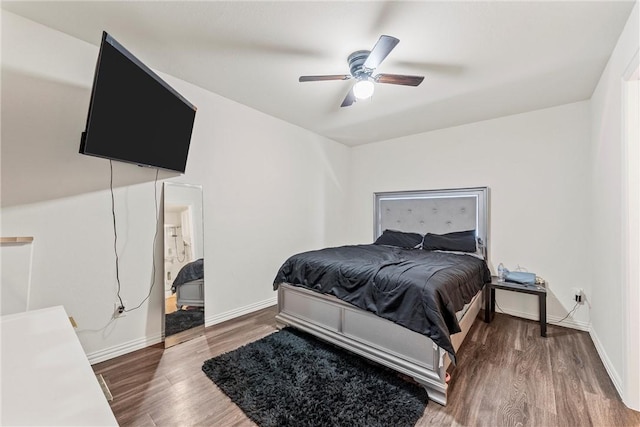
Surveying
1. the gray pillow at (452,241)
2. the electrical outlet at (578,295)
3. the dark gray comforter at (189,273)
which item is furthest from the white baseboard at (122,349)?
the electrical outlet at (578,295)

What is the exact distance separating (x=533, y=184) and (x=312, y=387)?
3.35m

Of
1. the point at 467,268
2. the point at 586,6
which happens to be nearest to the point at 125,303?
the point at 467,268

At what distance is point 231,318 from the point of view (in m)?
A: 3.18

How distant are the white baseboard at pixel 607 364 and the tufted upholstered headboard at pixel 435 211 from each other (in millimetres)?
1227

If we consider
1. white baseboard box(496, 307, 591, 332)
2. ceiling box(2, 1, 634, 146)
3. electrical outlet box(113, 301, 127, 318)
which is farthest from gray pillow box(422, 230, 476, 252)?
electrical outlet box(113, 301, 127, 318)

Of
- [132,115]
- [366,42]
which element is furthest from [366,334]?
[132,115]

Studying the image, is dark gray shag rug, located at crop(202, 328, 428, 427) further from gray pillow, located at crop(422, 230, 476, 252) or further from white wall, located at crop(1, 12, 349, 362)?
gray pillow, located at crop(422, 230, 476, 252)

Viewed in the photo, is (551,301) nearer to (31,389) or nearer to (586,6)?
(586,6)

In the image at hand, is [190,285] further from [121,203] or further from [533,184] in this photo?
[533,184]

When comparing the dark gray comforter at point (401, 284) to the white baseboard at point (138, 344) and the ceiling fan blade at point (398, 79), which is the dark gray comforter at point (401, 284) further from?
the ceiling fan blade at point (398, 79)

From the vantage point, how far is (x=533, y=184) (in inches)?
130

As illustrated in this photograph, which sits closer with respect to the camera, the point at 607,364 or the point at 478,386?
the point at 478,386

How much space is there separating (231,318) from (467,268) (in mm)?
2598

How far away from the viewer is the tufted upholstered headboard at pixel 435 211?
359 centimetres
